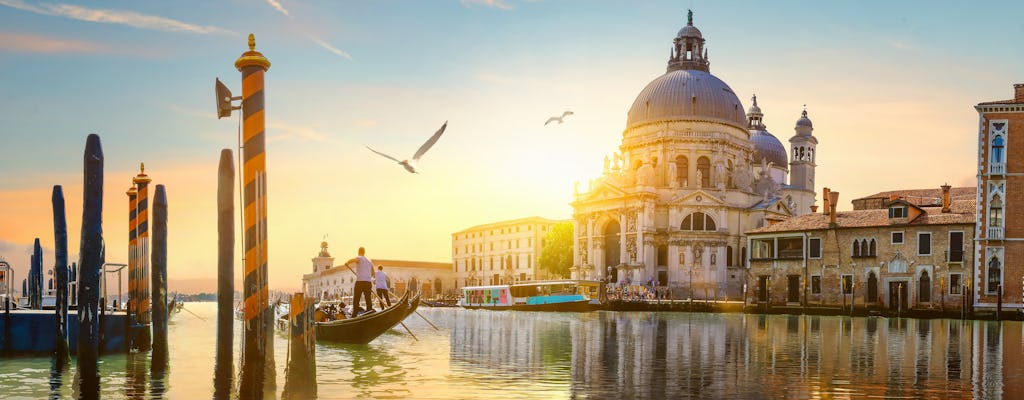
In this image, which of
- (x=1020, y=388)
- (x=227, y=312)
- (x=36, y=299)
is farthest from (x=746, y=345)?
(x=36, y=299)

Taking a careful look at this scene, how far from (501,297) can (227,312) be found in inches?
1978

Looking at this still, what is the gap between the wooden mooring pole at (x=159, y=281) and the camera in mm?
15969

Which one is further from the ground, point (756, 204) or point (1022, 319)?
point (756, 204)

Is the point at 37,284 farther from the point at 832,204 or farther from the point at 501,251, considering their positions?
the point at 501,251

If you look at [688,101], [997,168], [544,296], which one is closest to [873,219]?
[997,168]

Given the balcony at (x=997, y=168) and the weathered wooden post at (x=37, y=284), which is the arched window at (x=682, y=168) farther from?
Result: the weathered wooden post at (x=37, y=284)

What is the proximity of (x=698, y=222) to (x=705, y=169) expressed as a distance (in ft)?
18.0

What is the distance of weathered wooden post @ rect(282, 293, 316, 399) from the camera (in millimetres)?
12905

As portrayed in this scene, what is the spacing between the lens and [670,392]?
12852mm

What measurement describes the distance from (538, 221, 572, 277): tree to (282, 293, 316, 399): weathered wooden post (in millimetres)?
71624

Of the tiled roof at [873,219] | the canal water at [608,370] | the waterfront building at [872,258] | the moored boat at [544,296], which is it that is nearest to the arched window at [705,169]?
the moored boat at [544,296]

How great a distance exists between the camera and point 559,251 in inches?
3371

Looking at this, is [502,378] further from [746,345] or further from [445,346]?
[746,345]

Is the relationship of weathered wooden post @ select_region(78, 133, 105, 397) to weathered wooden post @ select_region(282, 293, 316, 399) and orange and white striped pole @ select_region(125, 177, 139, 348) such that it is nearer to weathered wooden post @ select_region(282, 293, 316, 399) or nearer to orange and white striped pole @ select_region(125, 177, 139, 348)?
weathered wooden post @ select_region(282, 293, 316, 399)
